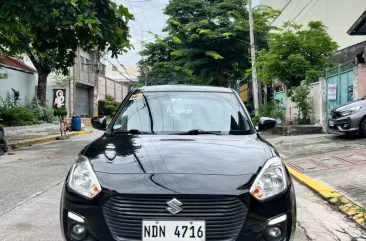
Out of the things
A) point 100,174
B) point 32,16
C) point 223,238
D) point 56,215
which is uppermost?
point 32,16

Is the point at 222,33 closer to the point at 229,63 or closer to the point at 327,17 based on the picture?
the point at 229,63

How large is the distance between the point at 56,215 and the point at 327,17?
2848 centimetres

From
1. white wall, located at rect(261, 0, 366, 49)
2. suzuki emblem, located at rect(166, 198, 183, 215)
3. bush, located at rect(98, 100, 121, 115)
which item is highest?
white wall, located at rect(261, 0, 366, 49)

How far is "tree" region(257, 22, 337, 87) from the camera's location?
15.4 metres

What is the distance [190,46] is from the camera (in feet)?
87.9

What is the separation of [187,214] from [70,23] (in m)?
7.37

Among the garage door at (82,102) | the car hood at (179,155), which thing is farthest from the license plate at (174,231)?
the garage door at (82,102)

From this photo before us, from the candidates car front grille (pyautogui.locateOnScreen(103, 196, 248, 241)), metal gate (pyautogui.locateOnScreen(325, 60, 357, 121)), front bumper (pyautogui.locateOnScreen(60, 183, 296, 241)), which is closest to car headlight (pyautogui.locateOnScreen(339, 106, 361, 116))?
metal gate (pyautogui.locateOnScreen(325, 60, 357, 121))

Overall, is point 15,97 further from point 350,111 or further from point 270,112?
point 350,111

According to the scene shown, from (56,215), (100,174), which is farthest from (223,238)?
(56,215)

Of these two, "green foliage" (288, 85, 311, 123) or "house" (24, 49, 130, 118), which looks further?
"house" (24, 49, 130, 118)

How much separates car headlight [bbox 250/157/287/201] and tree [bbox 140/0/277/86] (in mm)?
22415

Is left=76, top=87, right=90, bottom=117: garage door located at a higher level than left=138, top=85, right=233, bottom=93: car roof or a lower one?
higher

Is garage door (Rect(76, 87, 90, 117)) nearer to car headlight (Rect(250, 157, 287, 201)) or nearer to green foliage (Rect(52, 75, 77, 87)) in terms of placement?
green foliage (Rect(52, 75, 77, 87))
